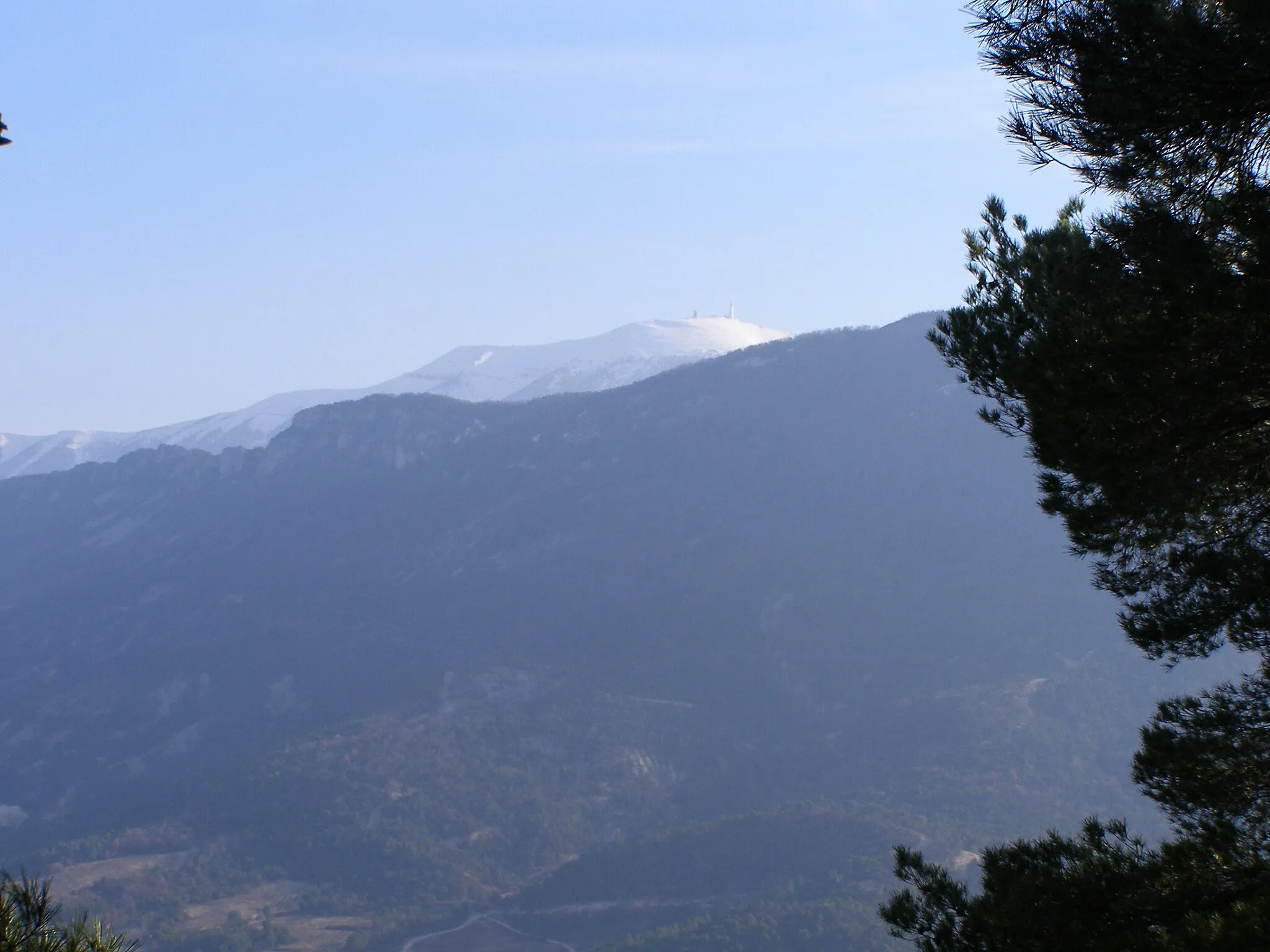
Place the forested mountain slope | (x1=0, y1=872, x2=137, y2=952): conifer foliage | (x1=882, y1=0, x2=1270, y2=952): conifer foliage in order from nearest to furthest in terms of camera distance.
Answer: (x1=0, y1=872, x2=137, y2=952): conifer foliage < (x1=882, y1=0, x2=1270, y2=952): conifer foliage < the forested mountain slope

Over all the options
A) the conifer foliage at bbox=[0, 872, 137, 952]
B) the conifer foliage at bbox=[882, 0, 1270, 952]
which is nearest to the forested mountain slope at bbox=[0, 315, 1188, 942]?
the conifer foliage at bbox=[882, 0, 1270, 952]

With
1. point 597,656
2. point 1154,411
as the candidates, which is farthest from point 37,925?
point 597,656

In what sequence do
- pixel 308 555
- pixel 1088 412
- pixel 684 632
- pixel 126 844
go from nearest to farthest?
pixel 1088 412 → pixel 126 844 → pixel 684 632 → pixel 308 555

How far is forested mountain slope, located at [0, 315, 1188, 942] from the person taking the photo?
4732 inches

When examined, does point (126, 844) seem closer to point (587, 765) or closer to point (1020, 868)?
point (587, 765)

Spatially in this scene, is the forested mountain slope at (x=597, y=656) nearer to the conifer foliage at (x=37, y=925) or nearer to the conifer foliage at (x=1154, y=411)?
the conifer foliage at (x=1154, y=411)

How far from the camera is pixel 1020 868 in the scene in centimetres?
1038

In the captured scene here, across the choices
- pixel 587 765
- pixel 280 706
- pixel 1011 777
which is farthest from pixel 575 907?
pixel 280 706

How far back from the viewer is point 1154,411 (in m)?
8.96

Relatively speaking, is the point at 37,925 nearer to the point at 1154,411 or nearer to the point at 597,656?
the point at 1154,411

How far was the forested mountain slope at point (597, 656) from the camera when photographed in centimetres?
12019

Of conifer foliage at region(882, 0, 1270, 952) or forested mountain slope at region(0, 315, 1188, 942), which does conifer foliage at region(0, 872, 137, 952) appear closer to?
conifer foliage at region(882, 0, 1270, 952)

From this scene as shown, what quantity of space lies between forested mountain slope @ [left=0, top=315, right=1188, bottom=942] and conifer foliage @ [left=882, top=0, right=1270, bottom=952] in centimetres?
8884

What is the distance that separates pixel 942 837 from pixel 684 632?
63.1 meters
